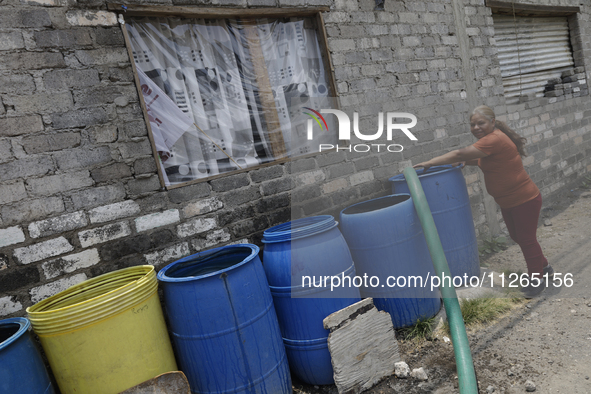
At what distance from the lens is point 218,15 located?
2971mm

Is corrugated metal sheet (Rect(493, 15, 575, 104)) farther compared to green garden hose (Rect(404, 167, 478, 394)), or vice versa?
corrugated metal sheet (Rect(493, 15, 575, 104))

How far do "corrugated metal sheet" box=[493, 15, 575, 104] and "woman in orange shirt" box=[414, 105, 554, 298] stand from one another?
221 centimetres

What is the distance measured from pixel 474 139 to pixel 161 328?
3951 mm

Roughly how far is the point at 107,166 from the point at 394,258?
2058mm

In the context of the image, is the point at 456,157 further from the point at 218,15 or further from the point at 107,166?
the point at 107,166

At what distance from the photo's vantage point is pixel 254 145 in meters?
3.24

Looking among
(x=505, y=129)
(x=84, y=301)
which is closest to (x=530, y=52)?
(x=505, y=129)

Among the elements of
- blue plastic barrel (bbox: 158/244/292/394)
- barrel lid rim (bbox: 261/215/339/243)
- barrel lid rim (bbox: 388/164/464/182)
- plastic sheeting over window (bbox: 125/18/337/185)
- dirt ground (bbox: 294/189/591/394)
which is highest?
plastic sheeting over window (bbox: 125/18/337/185)

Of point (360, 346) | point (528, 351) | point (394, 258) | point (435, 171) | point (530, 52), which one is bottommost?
point (528, 351)

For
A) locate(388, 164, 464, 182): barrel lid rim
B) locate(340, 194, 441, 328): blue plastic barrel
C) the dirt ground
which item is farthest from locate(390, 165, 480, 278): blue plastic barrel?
the dirt ground

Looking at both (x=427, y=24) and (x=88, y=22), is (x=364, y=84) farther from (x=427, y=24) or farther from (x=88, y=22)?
(x=88, y=22)

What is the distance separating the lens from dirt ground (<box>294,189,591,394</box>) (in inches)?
88.2

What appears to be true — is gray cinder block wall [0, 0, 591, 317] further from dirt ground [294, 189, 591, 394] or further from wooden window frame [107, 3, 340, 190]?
dirt ground [294, 189, 591, 394]

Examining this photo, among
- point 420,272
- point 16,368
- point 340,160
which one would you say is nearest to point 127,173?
point 16,368
